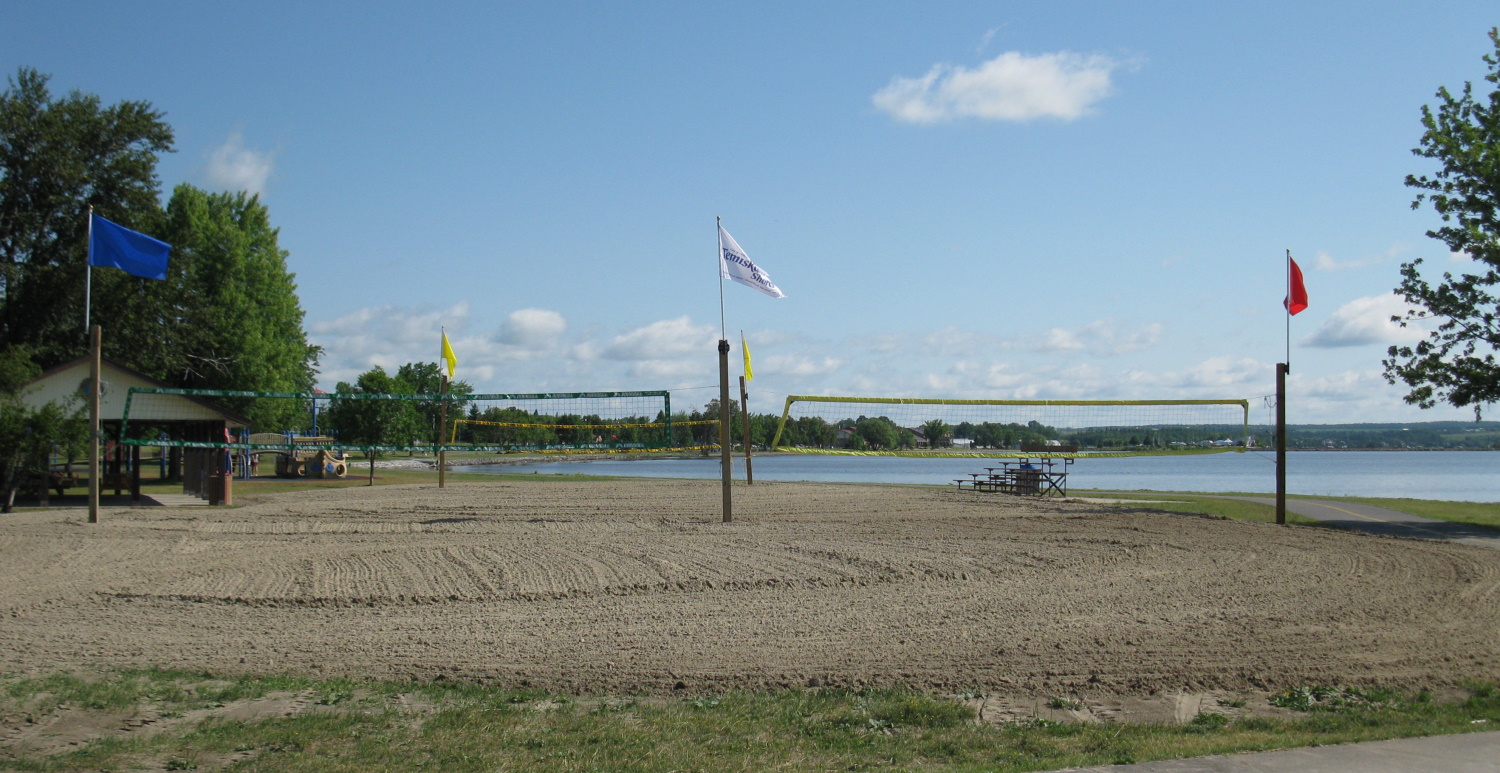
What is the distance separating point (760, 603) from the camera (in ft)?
31.4

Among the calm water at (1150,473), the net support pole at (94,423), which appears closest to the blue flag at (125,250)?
the net support pole at (94,423)

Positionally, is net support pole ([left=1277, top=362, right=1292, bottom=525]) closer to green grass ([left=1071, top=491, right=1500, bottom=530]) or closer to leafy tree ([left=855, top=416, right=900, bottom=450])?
green grass ([left=1071, top=491, right=1500, bottom=530])

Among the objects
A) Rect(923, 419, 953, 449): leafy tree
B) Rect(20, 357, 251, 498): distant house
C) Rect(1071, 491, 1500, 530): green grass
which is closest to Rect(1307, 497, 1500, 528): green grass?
Rect(1071, 491, 1500, 530): green grass

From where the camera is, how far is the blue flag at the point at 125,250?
17.4 metres

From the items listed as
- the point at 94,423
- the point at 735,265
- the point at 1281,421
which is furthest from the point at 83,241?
the point at 1281,421

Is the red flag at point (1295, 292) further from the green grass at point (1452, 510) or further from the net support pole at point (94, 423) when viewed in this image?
the net support pole at point (94, 423)

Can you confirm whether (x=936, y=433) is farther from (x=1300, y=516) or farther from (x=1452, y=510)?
(x=1452, y=510)

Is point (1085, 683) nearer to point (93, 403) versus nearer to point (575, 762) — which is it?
point (575, 762)

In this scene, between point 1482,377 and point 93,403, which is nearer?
point 93,403

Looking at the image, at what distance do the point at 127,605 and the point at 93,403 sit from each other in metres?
9.12

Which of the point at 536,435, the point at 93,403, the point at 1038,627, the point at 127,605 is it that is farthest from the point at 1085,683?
the point at 536,435

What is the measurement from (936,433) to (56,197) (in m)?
28.4

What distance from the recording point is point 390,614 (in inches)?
357

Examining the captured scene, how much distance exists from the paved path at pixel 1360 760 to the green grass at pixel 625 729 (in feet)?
0.69
